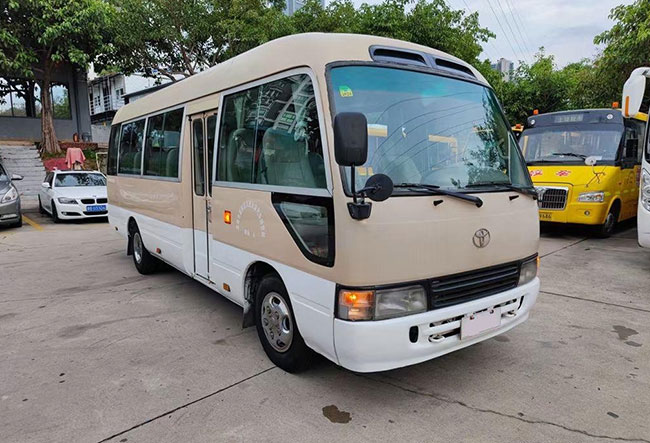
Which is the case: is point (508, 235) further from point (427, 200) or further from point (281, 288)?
point (281, 288)

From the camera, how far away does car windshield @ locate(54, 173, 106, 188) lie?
12623 millimetres

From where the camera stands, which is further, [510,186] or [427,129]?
[510,186]

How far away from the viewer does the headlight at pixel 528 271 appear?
3471mm

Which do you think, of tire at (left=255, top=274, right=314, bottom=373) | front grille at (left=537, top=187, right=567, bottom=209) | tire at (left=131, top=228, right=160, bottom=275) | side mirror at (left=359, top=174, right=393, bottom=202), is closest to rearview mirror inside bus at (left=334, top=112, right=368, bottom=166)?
side mirror at (left=359, top=174, right=393, bottom=202)

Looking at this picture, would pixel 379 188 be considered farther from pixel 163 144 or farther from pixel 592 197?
pixel 592 197

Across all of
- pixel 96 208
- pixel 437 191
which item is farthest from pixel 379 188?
pixel 96 208

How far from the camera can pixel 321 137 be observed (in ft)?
9.62

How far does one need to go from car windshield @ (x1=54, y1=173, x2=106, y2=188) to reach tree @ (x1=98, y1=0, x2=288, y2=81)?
7240mm

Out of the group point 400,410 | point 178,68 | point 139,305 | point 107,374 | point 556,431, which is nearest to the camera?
point 556,431

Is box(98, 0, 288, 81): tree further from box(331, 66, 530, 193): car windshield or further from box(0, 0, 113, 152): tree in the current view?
box(331, 66, 530, 193): car windshield

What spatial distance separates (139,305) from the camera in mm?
5320

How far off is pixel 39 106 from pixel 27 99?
0.57 m

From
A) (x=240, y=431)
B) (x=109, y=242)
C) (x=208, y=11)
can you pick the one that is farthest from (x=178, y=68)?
(x=240, y=431)

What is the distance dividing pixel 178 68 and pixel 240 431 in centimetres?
1959
